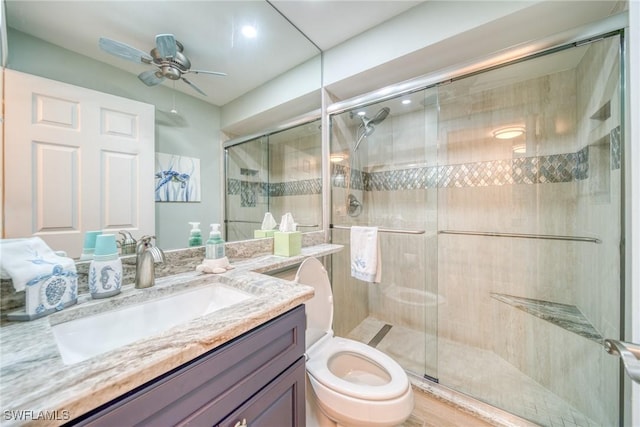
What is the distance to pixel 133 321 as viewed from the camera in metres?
0.71

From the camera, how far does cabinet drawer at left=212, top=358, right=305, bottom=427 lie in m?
0.60

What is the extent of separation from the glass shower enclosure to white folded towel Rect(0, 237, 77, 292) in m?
1.57

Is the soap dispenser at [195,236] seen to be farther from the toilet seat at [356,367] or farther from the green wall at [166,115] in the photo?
the toilet seat at [356,367]

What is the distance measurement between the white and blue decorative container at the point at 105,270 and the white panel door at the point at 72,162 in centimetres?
11

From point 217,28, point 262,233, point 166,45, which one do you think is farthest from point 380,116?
point 166,45

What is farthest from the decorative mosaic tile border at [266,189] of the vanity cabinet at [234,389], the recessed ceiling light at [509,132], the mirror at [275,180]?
the recessed ceiling light at [509,132]

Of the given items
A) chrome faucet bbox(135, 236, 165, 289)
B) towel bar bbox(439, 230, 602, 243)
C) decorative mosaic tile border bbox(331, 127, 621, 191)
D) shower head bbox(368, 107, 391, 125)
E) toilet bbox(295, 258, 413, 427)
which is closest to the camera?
chrome faucet bbox(135, 236, 165, 289)

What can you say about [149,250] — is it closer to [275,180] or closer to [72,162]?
[72,162]

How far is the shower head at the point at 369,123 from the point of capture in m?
1.97

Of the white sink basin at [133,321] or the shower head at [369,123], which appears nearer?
the white sink basin at [133,321]

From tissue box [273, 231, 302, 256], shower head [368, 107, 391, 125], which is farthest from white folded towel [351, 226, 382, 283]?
shower head [368, 107, 391, 125]

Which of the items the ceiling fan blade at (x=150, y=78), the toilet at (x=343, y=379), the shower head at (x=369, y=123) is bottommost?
the toilet at (x=343, y=379)

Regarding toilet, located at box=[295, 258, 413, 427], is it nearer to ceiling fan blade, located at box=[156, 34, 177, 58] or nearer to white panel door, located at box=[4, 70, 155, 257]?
white panel door, located at box=[4, 70, 155, 257]

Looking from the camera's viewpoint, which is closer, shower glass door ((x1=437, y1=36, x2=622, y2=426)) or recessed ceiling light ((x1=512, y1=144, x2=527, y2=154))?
shower glass door ((x1=437, y1=36, x2=622, y2=426))
